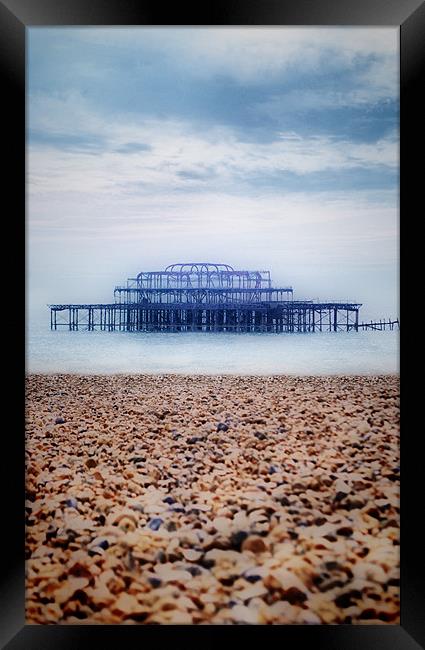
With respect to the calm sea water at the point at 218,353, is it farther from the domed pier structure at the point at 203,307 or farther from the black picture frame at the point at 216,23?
the black picture frame at the point at 216,23

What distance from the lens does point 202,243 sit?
8.87 feet

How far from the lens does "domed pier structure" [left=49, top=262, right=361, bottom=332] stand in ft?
9.00

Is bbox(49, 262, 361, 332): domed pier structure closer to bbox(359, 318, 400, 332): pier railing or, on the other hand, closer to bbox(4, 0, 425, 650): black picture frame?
bbox(359, 318, 400, 332): pier railing

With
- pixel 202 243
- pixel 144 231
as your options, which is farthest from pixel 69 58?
pixel 202 243

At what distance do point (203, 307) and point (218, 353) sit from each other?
284 millimetres

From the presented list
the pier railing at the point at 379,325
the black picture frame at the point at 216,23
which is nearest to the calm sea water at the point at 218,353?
the pier railing at the point at 379,325

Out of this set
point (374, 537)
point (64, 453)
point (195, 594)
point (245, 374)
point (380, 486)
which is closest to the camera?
point (195, 594)

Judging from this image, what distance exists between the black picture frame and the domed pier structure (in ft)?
3.21

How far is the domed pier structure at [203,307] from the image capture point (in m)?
2.74

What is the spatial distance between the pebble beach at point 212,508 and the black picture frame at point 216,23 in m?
0.05

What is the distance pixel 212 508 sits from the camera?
6.88ft

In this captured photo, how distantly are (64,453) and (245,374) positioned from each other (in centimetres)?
109

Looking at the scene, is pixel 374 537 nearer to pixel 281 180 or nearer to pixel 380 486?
pixel 380 486

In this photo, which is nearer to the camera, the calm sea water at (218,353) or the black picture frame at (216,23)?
the black picture frame at (216,23)
